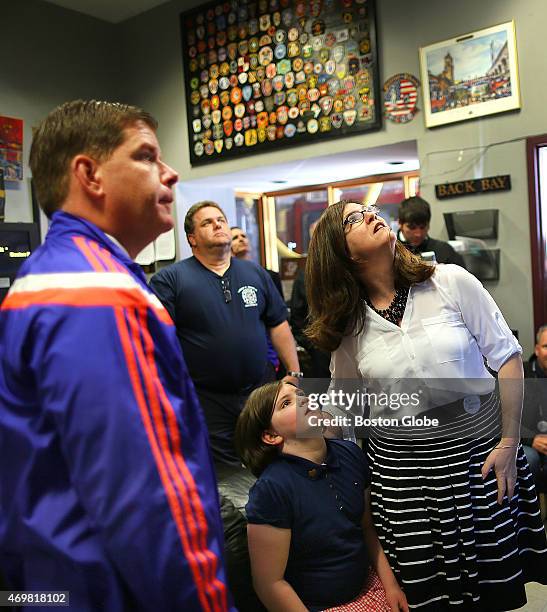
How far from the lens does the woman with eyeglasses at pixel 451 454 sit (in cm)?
151

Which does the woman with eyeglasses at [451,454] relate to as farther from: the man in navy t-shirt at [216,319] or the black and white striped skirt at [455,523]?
the man in navy t-shirt at [216,319]

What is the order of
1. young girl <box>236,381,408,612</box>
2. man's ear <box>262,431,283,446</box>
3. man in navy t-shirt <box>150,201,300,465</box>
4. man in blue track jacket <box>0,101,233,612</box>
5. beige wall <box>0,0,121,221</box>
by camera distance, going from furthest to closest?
beige wall <box>0,0,121,221</box>, man in navy t-shirt <box>150,201,300,465</box>, man's ear <box>262,431,283,446</box>, young girl <box>236,381,408,612</box>, man in blue track jacket <box>0,101,233,612</box>

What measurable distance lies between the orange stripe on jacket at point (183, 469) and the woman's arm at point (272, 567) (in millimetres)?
723

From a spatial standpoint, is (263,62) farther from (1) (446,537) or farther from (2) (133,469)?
(2) (133,469)

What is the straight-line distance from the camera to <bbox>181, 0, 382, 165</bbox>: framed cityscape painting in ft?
15.4

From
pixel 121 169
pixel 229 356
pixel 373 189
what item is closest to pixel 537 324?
pixel 229 356

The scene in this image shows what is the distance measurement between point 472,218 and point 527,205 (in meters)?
0.35

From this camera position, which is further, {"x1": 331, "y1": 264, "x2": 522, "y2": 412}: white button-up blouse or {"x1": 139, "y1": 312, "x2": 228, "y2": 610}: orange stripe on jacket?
{"x1": 331, "y1": 264, "x2": 522, "y2": 412}: white button-up blouse

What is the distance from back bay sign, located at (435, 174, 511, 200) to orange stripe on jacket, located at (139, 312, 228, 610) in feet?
11.8

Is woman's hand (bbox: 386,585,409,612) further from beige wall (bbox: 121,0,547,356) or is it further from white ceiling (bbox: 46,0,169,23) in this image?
white ceiling (bbox: 46,0,169,23)

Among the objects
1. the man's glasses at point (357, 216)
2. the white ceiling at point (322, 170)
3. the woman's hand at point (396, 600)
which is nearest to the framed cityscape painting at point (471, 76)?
the white ceiling at point (322, 170)

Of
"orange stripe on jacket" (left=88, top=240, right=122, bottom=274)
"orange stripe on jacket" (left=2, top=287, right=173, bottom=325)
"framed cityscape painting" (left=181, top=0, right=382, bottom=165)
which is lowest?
"orange stripe on jacket" (left=2, top=287, right=173, bottom=325)

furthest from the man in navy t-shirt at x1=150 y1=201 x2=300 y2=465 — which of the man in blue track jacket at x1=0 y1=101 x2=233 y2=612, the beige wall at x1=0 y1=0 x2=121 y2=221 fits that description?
the beige wall at x1=0 y1=0 x2=121 y2=221

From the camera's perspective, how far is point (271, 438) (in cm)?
171
